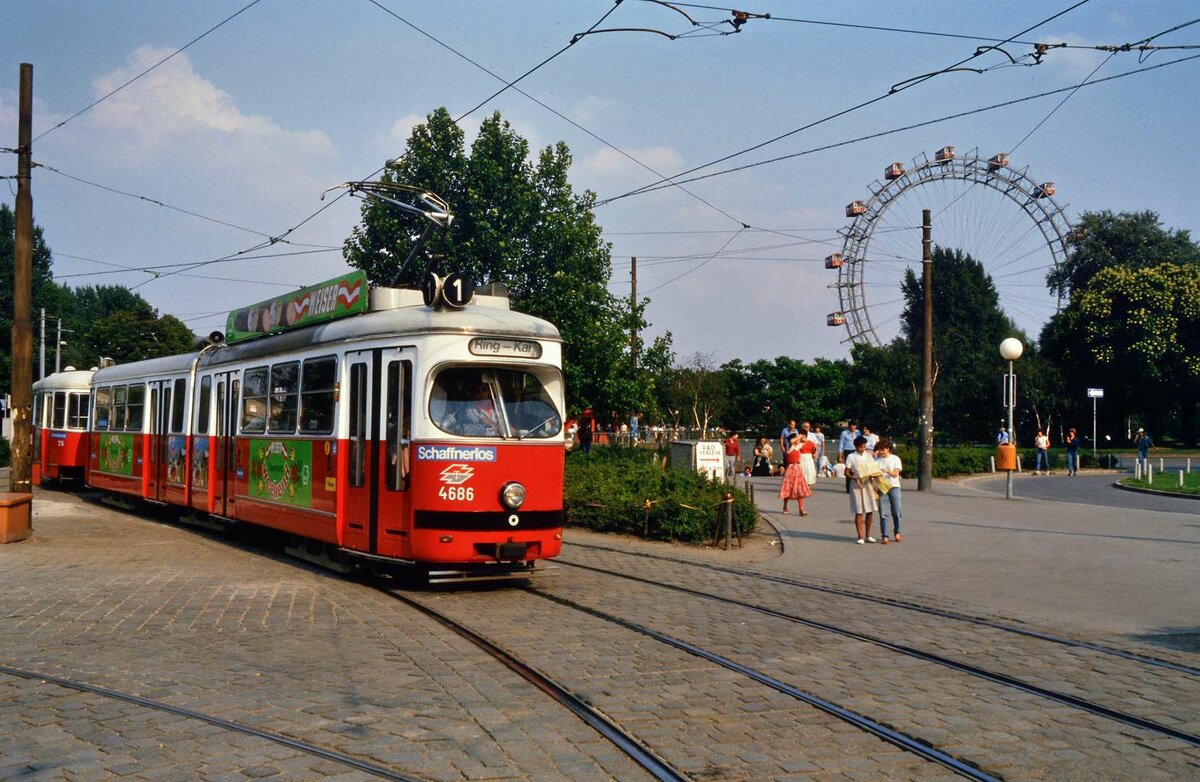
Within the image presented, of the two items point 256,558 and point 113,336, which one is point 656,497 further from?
point 113,336

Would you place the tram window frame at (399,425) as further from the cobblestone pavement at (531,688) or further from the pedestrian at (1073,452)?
the pedestrian at (1073,452)

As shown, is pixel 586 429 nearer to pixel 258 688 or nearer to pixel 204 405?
pixel 204 405

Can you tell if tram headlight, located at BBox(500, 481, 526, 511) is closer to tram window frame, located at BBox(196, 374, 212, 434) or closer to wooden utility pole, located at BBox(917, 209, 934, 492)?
tram window frame, located at BBox(196, 374, 212, 434)

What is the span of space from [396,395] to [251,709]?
5.31 meters

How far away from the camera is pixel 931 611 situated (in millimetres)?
11047

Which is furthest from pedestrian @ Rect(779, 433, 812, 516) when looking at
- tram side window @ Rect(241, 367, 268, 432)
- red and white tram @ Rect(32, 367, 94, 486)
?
red and white tram @ Rect(32, 367, 94, 486)

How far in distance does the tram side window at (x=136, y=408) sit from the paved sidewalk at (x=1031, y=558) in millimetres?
12343

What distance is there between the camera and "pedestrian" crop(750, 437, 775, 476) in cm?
3541

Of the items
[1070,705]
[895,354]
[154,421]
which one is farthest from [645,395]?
[895,354]

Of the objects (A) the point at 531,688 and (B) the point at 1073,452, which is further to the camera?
(B) the point at 1073,452

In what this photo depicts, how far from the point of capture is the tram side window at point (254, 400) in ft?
49.9

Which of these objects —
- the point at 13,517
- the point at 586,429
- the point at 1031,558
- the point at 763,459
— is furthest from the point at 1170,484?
the point at 13,517

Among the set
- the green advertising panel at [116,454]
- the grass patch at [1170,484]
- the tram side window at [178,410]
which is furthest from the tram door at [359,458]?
the grass patch at [1170,484]

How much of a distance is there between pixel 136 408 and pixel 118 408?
1556 millimetres
